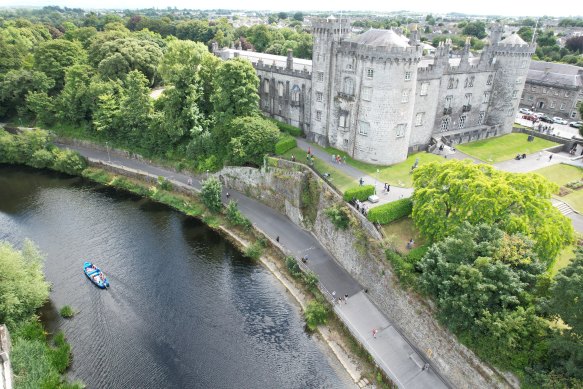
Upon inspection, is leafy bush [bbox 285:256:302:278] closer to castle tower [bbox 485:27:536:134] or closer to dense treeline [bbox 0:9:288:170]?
dense treeline [bbox 0:9:288:170]

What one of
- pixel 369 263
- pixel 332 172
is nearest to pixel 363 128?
pixel 332 172

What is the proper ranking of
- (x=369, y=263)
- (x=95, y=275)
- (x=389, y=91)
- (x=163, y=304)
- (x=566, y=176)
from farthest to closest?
(x=566, y=176) → (x=389, y=91) → (x=95, y=275) → (x=163, y=304) → (x=369, y=263)

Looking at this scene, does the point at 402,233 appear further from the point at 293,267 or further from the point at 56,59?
the point at 56,59

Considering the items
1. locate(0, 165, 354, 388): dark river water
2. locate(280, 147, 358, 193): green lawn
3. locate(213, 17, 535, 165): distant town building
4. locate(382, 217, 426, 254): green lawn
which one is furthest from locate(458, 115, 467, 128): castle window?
locate(0, 165, 354, 388): dark river water

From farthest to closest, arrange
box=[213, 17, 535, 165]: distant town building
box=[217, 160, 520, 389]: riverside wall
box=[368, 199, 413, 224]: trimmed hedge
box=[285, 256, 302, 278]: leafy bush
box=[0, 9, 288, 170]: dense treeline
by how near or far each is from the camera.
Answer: box=[0, 9, 288, 170]: dense treeline → box=[213, 17, 535, 165]: distant town building → box=[285, 256, 302, 278]: leafy bush → box=[368, 199, 413, 224]: trimmed hedge → box=[217, 160, 520, 389]: riverside wall

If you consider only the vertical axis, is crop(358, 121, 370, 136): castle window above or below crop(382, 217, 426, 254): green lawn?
above

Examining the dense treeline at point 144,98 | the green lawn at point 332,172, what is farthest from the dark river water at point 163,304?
the green lawn at point 332,172

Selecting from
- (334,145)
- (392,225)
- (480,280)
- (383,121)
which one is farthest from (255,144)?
(480,280)
